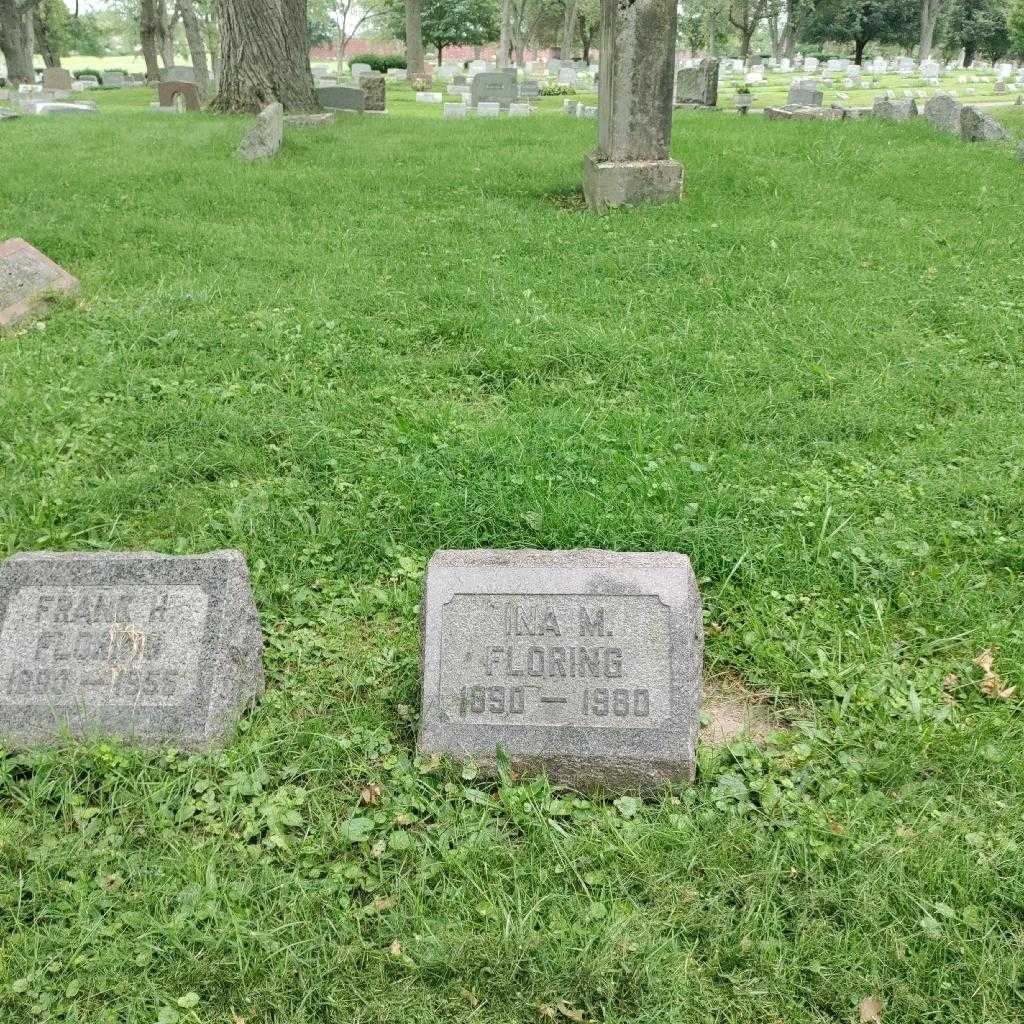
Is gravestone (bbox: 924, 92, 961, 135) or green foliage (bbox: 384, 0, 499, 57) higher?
green foliage (bbox: 384, 0, 499, 57)

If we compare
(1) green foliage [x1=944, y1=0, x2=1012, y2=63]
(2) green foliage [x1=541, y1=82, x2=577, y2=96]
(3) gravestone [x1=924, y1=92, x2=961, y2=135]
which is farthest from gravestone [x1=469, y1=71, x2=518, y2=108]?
(1) green foliage [x1=944, y1=0, x2=1012, y2=63]

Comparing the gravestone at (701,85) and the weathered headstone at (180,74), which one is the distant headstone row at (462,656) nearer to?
the gravestone at (701,85)

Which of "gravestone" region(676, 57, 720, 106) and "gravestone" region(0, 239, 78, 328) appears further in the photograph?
"gravestone" region(676, 57, 720, 106)

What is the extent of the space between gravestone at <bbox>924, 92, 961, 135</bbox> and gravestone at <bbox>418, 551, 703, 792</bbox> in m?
13.9

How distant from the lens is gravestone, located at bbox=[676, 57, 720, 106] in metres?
18.7

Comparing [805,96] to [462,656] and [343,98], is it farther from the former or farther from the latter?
[462,656]

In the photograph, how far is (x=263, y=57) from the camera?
14234 millimetres

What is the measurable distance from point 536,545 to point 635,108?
6.47 meters

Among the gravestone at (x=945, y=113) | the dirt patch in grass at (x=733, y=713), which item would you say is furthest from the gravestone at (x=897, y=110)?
the dirt patch in grass at (x=733, y=713)

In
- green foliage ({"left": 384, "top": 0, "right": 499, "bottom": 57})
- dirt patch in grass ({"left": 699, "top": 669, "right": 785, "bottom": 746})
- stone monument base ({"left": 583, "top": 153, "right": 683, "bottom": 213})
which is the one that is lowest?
dirt patch in grass ({"left": 699, "top": 669, "right": 785, "bottom": 746})

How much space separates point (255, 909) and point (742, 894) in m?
1.29

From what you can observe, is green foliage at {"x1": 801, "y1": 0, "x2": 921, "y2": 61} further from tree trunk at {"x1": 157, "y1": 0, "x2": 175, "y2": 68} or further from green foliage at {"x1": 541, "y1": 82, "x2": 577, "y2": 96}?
tree trunk at {"x1": 157, "y1": 0, "x2": 175, "y2": 68}

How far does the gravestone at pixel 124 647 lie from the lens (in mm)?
2863

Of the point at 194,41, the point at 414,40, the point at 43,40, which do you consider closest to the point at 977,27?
Result: the point at 414,40
